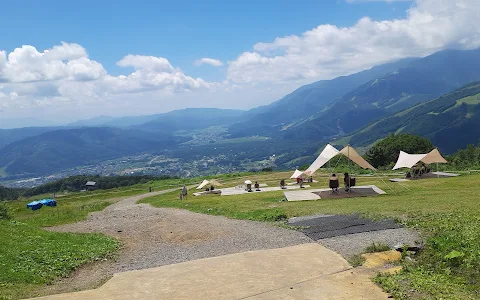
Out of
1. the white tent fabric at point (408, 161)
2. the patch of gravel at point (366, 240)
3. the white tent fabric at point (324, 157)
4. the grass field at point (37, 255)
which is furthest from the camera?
the white tent fabric at point (408, 161)

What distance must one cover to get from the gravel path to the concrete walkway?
131 cm

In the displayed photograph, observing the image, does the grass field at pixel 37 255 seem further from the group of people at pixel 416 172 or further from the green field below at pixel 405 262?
the group of people at pixel 416 172

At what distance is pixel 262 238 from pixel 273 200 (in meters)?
15.6

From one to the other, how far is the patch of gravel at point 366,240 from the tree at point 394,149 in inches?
2791

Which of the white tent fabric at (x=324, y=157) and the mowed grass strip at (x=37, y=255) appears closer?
the mowed grass strip at (x=37, y=255)

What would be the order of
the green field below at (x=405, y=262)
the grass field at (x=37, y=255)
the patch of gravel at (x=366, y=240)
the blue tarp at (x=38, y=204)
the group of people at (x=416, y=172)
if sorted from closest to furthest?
the green field below at (x=405, y=262), the grass field at (x=37, y=255), the patch of gravel at (x=366, y=240), the group of people at (x=416, y=172), the blue tarp at (x=38, y=204)

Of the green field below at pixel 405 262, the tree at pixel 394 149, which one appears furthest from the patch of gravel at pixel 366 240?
the tree at pixel 394 149

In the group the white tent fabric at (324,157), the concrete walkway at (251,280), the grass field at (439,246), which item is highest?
the white tent fabric at (324,157)

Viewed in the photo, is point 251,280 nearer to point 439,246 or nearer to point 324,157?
point 439,246

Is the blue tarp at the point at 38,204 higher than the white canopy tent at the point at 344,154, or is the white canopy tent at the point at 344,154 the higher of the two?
the white canopy tent at the point at 344,154

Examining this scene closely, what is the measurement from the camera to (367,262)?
12.4 meters

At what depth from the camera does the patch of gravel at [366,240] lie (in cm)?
1402

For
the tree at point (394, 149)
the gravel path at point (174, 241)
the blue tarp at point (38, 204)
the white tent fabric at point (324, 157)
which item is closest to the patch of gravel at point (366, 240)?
the gravel path at point (174, 241)

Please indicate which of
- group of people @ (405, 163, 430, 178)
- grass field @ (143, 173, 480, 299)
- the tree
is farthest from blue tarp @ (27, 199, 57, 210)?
the tree
